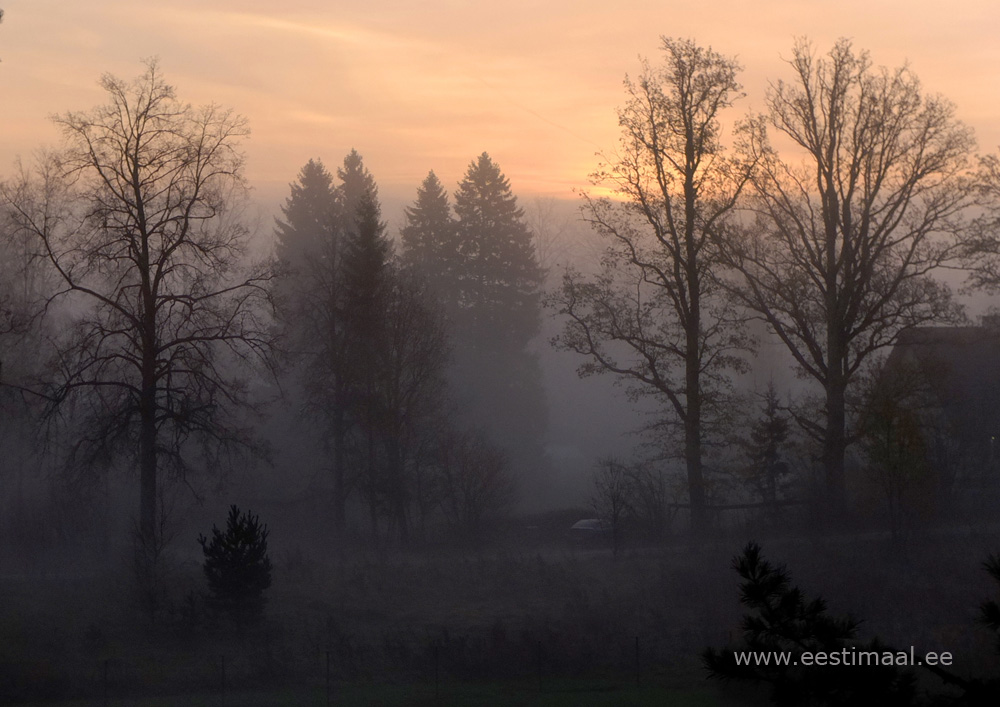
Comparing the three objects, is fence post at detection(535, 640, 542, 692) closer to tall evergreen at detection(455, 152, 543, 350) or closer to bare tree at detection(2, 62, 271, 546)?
bare tree at detection(2, 62, 271, 546)

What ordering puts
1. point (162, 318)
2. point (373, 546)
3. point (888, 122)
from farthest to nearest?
point (373, 546) → point (888, 122) → point (162, 318)

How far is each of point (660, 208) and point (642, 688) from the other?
15.3 m

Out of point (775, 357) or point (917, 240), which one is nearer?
point (917, 240)

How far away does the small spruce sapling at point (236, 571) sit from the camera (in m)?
19.3

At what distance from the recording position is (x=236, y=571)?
63.5ft

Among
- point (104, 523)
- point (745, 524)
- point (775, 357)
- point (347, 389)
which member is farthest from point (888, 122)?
point (775, 357)

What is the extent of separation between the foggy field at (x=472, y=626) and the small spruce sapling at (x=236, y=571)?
1.99 ft

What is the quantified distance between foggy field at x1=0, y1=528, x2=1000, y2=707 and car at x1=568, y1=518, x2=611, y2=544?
231cm

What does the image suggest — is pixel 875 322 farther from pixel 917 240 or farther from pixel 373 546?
pixel 373 546

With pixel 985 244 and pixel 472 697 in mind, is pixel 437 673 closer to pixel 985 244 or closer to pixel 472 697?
pixel 472 697

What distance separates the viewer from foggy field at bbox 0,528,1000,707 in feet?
55.5

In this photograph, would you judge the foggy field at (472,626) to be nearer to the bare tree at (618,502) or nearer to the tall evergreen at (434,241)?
the bare tree at (618,502)

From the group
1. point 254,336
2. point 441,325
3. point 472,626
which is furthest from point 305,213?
point 472,626

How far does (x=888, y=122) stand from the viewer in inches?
1003
